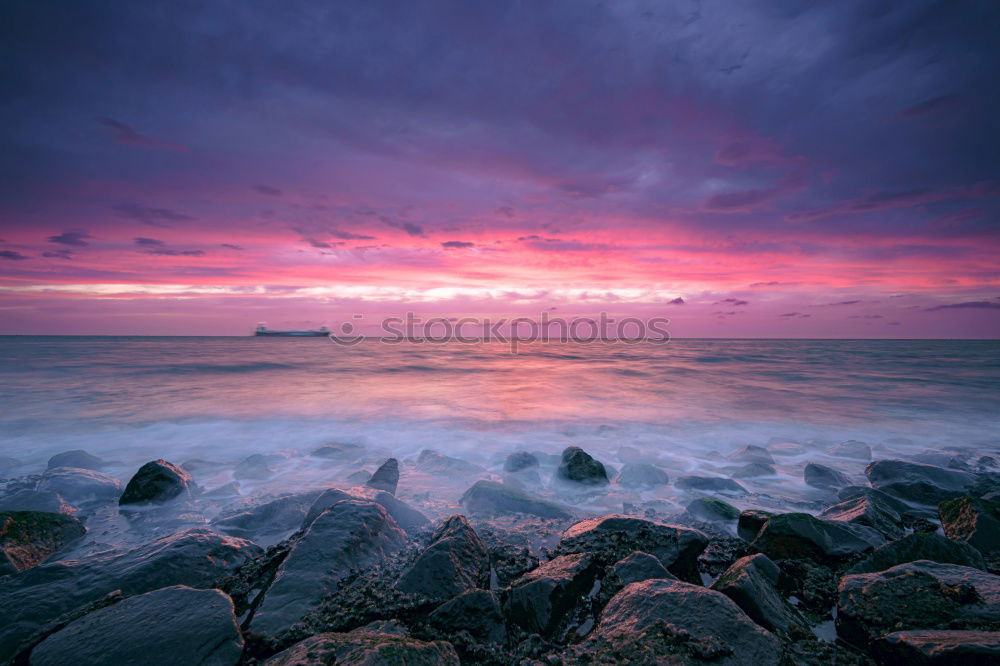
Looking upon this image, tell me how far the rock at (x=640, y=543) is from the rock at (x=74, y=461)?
8260 millimetres

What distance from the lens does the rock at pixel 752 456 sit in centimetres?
748

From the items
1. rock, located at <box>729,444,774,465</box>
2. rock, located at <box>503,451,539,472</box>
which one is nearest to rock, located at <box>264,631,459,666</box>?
rock, located at <box>503,451,539,472</box>

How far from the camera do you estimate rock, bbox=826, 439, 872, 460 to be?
7895 millimetres

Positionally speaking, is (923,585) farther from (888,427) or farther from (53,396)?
(53,396)

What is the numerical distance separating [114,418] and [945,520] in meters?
16.8

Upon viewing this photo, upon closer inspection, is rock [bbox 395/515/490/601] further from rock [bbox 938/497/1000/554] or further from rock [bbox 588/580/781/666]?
rock [bbox 938/497/1000/554]

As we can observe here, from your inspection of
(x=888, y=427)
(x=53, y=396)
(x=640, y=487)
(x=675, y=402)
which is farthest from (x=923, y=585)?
(x=53, y=396)

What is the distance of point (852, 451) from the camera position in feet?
26.5

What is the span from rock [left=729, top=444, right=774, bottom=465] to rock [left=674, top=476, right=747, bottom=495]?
1.73 m

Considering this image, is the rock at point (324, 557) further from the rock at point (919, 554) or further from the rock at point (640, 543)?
the rock at point (919, 554)

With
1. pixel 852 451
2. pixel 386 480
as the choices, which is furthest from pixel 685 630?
pixel 852 451

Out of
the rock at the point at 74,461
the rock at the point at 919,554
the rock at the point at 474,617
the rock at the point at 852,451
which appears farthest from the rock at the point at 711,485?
the rock at the point at 74,461

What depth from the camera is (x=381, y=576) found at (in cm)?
336

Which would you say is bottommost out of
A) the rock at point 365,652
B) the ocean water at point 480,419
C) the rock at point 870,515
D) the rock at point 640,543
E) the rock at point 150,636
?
the ocean water at point 480,419
